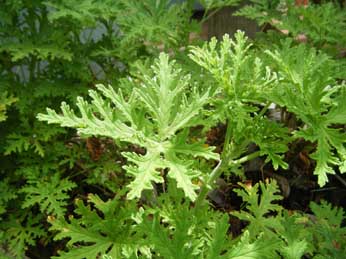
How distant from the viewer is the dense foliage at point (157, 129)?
1205mm

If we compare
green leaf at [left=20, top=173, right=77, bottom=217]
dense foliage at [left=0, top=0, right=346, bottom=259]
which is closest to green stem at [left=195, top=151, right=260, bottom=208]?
dense foliage at [left=0, top=0, right=346, bottom=259]

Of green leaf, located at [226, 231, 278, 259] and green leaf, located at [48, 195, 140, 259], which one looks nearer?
green leaf, located at [226, 231, 278, 259]

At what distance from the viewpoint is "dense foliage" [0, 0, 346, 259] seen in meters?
1.21

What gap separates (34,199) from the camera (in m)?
1.78

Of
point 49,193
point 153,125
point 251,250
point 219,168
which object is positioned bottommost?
point 49,193

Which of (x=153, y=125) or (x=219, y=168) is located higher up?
(x=153, y=125)

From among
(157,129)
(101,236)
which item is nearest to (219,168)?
(157,129)

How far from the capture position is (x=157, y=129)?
4.35 ft

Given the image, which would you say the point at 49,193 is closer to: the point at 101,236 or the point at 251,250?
the point at 101,236

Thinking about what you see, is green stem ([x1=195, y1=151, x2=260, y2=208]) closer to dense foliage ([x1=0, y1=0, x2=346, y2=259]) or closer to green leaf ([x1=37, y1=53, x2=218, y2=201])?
dense foliage ([x1=0, y1=0, x2=346, y2=259])

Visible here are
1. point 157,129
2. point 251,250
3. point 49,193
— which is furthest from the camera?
point 49,193

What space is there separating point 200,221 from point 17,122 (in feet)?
2.98

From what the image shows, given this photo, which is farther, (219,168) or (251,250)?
(219,168)

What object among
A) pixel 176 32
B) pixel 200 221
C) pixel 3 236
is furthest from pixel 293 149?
pixel 3 236
